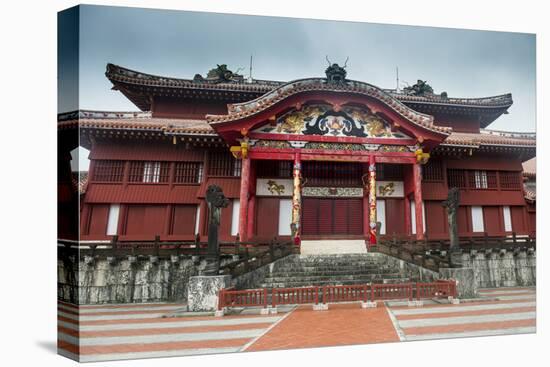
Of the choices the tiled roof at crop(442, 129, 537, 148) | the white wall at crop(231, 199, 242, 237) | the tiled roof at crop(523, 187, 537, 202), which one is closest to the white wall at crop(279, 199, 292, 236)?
the white wall at crop(231, 199, 242, 237)

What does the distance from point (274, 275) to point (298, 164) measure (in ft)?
12.6

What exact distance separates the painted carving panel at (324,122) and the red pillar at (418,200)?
2159mm

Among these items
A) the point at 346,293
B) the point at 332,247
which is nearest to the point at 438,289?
the point at 346,293

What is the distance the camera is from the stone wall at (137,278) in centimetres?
953

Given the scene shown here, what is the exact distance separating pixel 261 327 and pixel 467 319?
4.88 m

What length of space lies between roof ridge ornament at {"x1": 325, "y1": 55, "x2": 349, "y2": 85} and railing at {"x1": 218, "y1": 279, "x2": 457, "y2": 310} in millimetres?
6019

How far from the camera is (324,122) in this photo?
39.5 feet

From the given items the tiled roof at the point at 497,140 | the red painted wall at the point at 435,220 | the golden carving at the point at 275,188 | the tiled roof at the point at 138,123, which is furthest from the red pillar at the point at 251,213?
the tiled roof at the point at 497,140

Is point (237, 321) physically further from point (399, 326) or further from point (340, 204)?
point (340, 204)

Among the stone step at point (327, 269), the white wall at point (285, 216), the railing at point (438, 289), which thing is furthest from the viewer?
the white wall at point (285, 216)

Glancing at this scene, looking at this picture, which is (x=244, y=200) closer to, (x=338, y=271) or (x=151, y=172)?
(x=338, y=271)

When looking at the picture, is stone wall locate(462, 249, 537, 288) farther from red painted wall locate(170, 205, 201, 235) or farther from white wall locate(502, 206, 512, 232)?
red painted wall locate(170, 205, 201, 235)

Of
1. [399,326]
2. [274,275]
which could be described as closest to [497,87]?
[399,326]

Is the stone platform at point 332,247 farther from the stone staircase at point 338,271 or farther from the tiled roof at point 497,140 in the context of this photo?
the tiled roof at point 497,140
